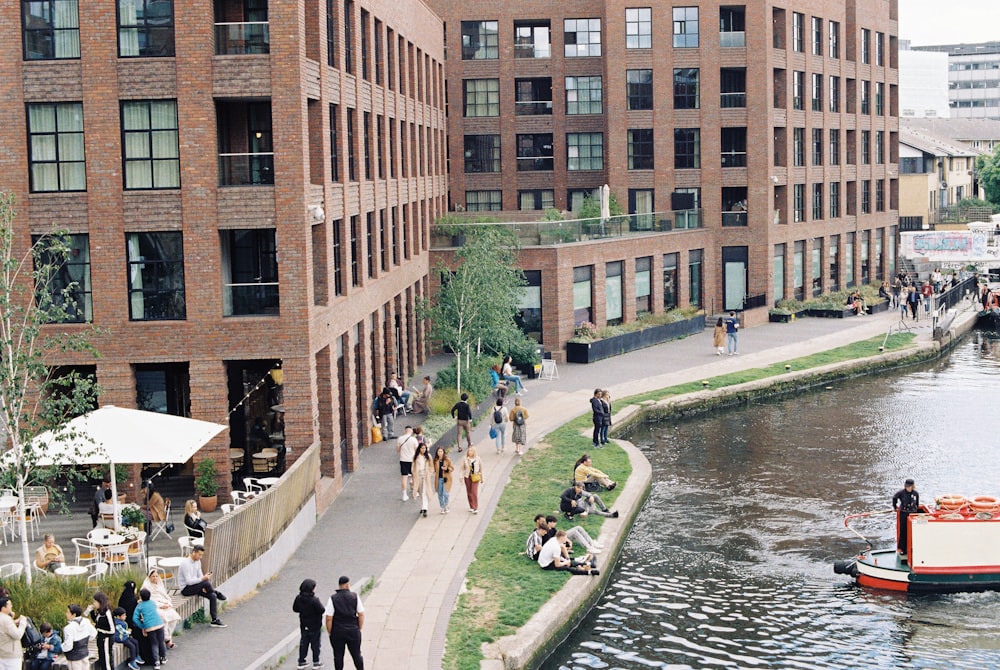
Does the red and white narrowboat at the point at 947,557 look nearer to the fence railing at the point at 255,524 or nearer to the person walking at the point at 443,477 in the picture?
the person walking at the point at 443,477

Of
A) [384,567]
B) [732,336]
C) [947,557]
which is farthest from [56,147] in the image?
[732,336]

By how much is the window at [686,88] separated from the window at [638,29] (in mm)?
2096

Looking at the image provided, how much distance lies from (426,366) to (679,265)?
1712 cm

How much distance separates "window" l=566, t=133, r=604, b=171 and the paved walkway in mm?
29464

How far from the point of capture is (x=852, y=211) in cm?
8156

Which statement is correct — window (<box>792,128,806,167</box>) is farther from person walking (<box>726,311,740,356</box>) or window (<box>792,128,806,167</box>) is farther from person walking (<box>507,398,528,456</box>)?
person walking (<box>507,398,528,456</box>)

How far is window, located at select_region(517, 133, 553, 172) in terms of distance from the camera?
75625 mm

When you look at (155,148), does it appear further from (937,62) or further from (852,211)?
(937,62)

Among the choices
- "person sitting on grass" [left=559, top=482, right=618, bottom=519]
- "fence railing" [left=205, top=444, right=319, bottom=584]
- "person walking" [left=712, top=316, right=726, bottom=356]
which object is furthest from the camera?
"person walking" [left=712, top=316, right=726, bottom=356]

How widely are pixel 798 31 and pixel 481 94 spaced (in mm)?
16848

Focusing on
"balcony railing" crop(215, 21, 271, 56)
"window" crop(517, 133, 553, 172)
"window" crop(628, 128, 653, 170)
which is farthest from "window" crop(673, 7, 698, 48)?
"balcony railing" crop(215, 21, 271, 56)

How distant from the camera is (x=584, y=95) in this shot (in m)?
74.3

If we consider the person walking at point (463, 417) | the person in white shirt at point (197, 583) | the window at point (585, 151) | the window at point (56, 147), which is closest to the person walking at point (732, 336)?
the person walking at point (463, 417)

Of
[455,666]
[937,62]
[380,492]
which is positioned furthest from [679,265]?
[937,62]
